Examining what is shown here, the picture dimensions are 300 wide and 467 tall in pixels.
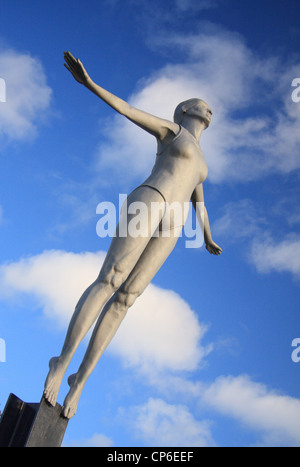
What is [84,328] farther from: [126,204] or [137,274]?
[126,204]

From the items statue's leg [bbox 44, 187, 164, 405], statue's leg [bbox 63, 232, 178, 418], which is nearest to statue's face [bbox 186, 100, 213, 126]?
statue's leg [bbox 44, 187, 164, 405]

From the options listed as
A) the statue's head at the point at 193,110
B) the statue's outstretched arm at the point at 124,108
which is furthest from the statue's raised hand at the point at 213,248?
the statue's outstretched arm at the point at 124,108

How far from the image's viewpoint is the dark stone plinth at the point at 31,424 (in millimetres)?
4875

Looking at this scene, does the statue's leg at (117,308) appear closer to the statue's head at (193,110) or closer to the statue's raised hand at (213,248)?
the statue's raised hand at (213,248)

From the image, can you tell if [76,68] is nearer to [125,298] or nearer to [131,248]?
[131,248]

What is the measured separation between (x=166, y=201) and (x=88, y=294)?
5.18ft

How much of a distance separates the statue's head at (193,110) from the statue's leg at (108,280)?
67.6 inches

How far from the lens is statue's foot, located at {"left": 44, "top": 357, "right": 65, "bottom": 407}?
5.03 m

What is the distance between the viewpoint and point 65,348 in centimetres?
536

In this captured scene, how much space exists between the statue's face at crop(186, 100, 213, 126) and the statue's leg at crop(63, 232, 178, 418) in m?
1.96

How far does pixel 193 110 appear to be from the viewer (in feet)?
23.4

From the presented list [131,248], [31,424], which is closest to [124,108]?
[131,248]
